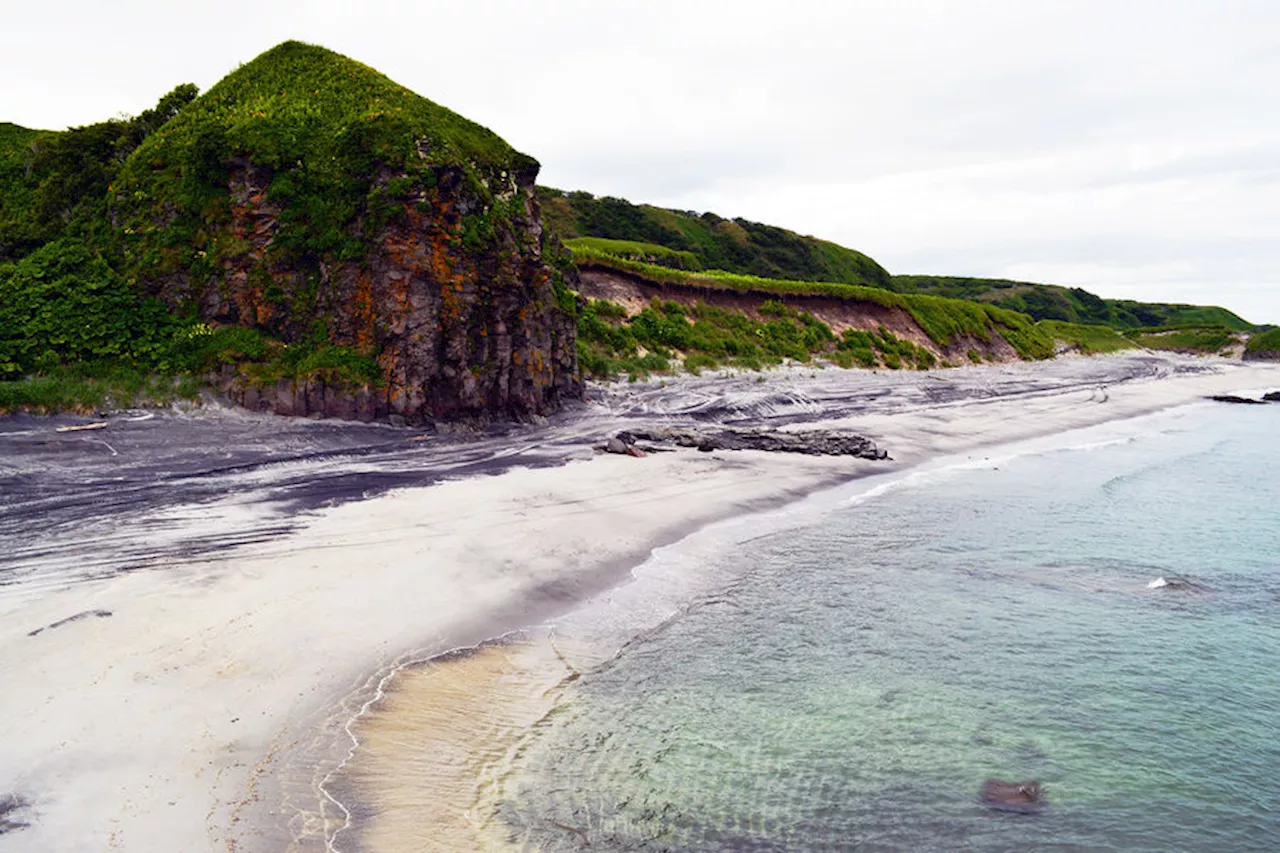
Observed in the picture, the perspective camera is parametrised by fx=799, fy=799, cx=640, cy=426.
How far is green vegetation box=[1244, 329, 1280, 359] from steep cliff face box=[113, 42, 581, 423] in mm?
96211

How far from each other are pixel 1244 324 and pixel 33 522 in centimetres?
19217

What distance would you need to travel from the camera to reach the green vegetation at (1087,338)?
78.7m

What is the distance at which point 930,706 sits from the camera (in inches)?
297

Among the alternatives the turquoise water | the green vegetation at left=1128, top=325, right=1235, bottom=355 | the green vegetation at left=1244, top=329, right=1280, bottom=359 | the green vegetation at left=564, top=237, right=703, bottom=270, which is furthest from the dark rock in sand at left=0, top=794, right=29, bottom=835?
the green vegetation at left=1128, top=325, right=1235, bottom=355

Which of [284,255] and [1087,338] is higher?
[1087,338]

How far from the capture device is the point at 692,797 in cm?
600

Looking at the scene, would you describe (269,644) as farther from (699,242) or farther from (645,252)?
(699,242)

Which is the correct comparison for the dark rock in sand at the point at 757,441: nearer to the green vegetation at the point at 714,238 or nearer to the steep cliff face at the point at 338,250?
the steep cliff face at the point at 338,250

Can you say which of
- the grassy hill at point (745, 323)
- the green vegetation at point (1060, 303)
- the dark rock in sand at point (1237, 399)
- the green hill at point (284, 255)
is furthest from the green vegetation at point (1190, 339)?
the green hill at point (284, 255)

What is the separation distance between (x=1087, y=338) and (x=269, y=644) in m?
90.7

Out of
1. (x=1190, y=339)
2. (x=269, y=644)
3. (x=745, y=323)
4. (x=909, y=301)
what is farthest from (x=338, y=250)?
(x=1190, y=339)

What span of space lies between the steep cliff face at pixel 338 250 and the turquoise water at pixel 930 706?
33.1 feet

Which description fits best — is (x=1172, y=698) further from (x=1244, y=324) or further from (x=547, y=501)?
(x=1244, y=324)

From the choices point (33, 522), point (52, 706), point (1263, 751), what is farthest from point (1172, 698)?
point (33, 522)
